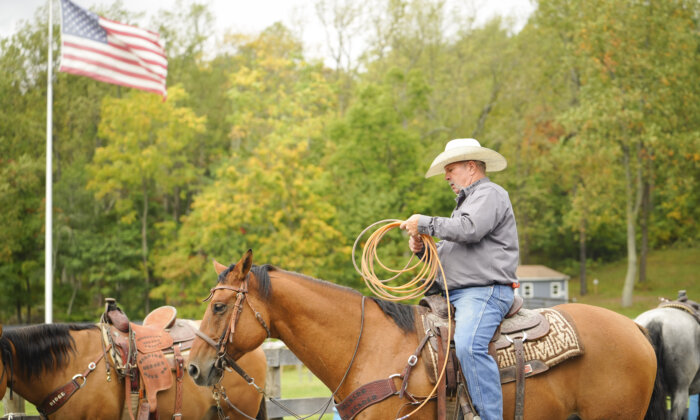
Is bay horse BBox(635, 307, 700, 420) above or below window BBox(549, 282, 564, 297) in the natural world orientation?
above

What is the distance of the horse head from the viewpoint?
3873 mm

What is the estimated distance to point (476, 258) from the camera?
421 centimetres

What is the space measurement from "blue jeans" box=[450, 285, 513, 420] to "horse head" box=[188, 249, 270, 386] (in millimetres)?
1322

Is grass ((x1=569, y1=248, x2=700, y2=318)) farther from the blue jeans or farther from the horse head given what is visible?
the horse head

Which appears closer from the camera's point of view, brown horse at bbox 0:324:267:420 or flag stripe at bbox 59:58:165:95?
brown horse at bbox 0:324:267:420

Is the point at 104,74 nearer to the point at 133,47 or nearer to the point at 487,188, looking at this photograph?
the point at 133,47

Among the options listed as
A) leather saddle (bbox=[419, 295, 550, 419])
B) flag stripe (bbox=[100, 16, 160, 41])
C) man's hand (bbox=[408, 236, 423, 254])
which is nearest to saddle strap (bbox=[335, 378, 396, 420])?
leather saddle (bbox=[419, 295, 550, 419])

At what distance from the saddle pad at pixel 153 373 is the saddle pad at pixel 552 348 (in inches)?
114

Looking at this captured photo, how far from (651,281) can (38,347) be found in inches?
1555

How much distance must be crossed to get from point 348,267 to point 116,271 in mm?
12813

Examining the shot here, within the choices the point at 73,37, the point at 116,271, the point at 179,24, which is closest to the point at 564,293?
the point at 116,271

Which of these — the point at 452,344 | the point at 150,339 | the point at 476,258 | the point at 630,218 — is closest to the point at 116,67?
the point at 150,339

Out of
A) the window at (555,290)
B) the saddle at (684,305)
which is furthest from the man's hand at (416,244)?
the window at (555,290)

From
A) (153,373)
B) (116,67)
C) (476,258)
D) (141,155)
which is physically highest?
(116,67)
